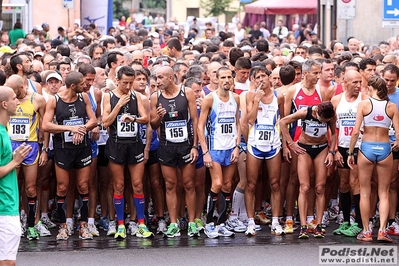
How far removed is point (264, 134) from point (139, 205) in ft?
5.89

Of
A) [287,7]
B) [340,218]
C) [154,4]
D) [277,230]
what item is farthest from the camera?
[154,4]

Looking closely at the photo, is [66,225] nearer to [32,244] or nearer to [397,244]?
[32,244]

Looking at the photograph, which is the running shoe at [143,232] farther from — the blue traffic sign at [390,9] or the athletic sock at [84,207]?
the blue traffic sign at [390,9]

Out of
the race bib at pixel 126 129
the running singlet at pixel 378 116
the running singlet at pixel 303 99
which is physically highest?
the running singlet at pixel 303 99

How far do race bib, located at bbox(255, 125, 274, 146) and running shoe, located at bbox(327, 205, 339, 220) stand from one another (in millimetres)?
1938

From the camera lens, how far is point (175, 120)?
1151 cm

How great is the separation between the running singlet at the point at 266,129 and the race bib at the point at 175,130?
89 centimetres

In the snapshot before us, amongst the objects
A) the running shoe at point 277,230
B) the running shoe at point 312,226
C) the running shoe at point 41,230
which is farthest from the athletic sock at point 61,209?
the running shoe at point 312,226

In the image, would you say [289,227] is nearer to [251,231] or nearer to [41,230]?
[251,231]

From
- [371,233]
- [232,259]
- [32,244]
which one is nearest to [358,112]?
[371,233]

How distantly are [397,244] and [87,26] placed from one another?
20.4 meters

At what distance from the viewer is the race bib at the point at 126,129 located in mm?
11383

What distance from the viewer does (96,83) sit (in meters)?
12.6

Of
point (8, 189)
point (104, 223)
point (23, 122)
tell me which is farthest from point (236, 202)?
point (8, 189)
